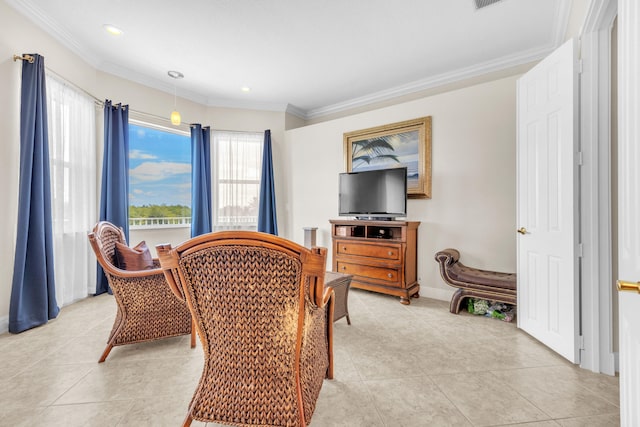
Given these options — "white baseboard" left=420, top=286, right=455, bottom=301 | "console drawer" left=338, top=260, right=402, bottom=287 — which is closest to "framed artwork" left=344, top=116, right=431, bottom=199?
"console drawer" left=338, top=260, right=402, bottom=287

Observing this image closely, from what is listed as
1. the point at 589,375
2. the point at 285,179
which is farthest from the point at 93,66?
the point at 589,375

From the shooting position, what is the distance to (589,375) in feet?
6.01

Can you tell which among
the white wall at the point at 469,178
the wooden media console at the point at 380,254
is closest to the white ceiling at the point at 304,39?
the white wall at the point at 469,178

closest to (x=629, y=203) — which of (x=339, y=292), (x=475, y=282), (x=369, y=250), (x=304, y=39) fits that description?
(x=339, y=292)

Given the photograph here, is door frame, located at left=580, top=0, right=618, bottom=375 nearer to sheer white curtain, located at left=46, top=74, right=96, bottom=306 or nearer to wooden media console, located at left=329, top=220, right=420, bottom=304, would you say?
wooden media console, located at left=329, top=220, right=420, bottom=304

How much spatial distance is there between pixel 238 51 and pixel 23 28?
1.87 meters

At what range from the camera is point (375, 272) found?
3.50 metres

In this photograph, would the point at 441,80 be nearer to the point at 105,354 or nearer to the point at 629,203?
the point at 629,203

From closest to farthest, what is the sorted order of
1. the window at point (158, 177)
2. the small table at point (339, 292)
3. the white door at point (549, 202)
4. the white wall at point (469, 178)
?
the white door at point (549, 202) < the small table at point (339, 292) < the white wall at point (469, 178) < the window at point (158, 177)

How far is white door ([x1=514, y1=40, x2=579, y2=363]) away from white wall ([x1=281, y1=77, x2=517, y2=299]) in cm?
60

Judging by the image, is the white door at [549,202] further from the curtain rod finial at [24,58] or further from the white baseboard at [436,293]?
the curtain rod finial at [24,58]

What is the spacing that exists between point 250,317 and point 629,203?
1279 mm

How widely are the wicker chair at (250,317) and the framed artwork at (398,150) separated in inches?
108

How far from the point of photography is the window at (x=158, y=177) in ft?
13.9
